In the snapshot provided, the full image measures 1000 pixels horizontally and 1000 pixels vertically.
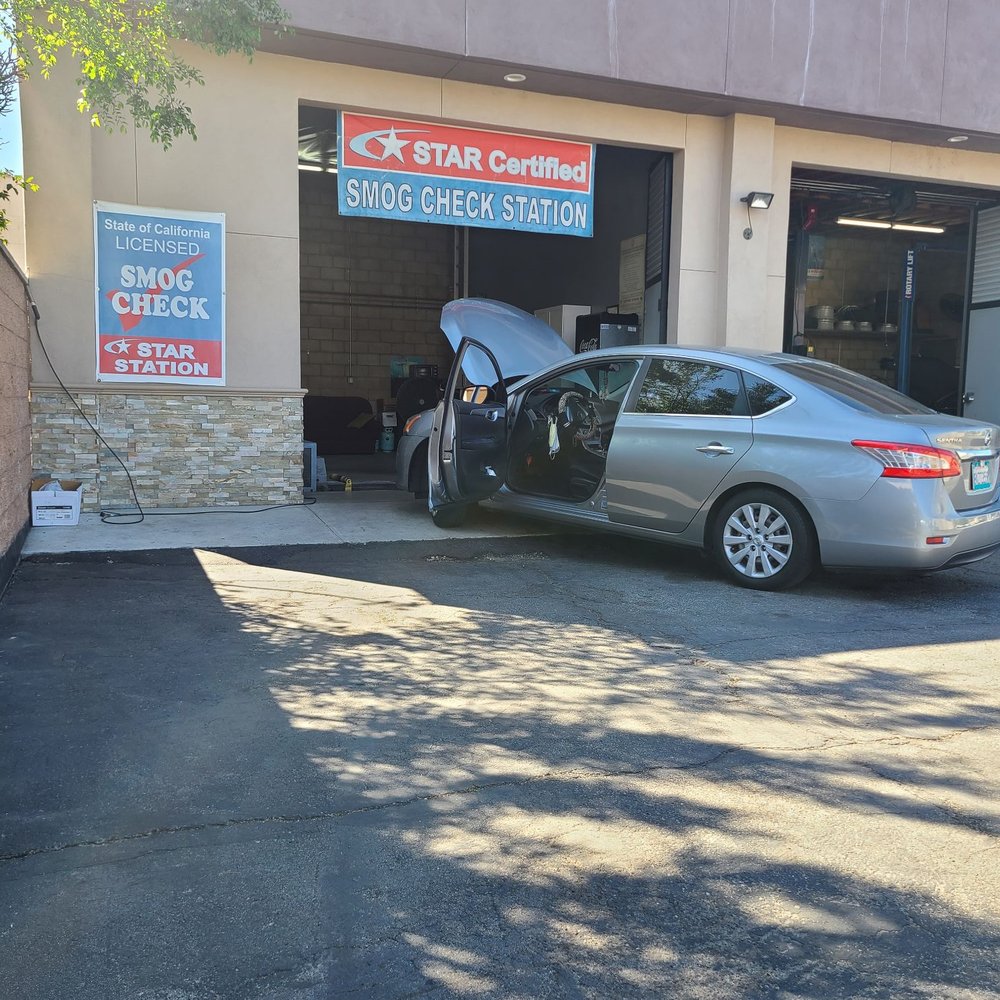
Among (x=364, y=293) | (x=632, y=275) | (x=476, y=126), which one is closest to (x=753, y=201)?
(x=632, y=275)

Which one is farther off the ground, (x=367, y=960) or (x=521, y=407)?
(x=521, y=407)

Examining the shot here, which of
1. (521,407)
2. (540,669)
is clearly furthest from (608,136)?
(540,669)

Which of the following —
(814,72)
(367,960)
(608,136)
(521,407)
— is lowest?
(367,960)

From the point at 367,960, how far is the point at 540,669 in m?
2.32

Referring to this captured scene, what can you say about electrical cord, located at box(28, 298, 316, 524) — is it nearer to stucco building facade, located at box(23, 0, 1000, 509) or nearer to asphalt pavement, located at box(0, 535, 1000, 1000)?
stucco building facade, located at box(23, 0, 1000, 509)

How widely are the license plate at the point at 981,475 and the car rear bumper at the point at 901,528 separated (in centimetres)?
15

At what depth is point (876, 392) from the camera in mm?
6492

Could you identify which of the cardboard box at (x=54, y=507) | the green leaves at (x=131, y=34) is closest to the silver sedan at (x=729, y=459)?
the green leaves at (x=131, y=34)

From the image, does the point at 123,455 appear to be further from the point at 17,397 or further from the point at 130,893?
the point at 130,893

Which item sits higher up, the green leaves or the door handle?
the green leaves

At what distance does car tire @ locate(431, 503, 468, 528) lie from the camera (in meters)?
7.92

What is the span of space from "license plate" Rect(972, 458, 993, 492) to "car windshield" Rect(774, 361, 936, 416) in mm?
529

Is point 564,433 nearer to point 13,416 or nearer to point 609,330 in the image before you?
point 13,416

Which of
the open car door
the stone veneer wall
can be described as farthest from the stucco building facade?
the open car door
